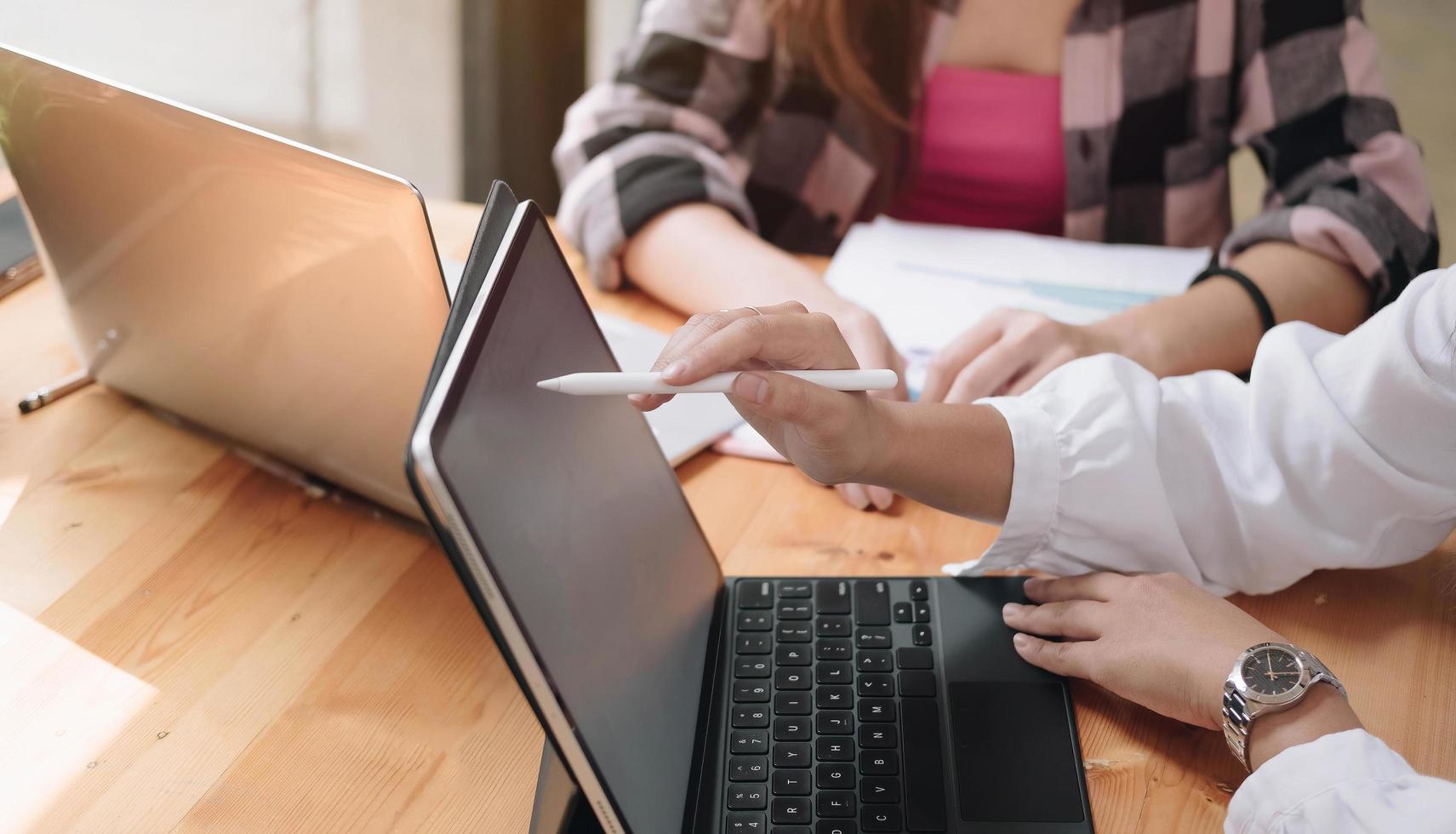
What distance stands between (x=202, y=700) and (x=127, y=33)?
50.9 inches

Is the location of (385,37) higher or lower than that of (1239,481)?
lower

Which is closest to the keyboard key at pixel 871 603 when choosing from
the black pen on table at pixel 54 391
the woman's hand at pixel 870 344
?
the woman's hand at pixel 870 344

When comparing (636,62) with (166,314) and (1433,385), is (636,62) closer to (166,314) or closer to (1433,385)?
(166,314)

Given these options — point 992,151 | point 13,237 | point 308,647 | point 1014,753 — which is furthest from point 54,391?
point 992,151

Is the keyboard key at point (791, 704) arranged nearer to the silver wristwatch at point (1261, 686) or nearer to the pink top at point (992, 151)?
the silver wristwatch at point (1261, 686)

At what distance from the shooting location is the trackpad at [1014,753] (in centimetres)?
49

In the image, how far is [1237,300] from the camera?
84 centimetres

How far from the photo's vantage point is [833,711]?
0.53 metres

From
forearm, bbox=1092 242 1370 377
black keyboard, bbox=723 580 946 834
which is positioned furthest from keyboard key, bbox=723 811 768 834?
forearm, bbox=1092 242 1370 377

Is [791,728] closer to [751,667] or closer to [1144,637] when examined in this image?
[751,667]

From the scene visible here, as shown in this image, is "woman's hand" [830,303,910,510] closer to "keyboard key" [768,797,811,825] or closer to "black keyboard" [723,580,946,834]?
"black keyboard" [723,580,946,834]

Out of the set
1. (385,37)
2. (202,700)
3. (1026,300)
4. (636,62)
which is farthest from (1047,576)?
(385,37)

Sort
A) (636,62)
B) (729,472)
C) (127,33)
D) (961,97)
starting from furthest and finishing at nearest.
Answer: (127,33)
(961,97)
(636,62)
(729,472)

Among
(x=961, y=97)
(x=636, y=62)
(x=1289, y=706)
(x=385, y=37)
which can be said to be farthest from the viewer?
(x=385, y=37)
